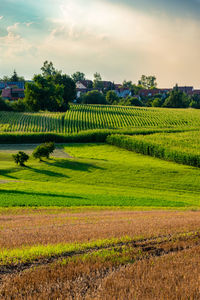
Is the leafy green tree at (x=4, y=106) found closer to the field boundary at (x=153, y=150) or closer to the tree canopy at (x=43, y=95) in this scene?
the tree canopy at (x=43, y=95)

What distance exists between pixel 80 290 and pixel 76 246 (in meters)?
3.36

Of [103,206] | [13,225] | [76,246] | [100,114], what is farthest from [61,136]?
[76,246]

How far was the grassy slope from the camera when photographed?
1096 inches

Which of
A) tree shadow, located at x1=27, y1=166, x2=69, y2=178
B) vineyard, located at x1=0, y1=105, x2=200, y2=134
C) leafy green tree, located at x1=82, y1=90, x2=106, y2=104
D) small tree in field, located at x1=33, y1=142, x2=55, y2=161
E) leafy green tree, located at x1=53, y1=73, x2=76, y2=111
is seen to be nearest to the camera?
tree shadow, located at x1=27, y1=166, x2=69, y2=178

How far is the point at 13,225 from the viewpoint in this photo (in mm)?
16359

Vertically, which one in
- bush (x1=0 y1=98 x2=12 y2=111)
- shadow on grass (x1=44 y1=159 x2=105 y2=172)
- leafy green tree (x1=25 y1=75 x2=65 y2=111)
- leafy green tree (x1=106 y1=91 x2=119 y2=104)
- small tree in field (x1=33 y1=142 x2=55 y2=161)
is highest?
leafy green tree (x1=106 y1=91 x2=119 y2=104)

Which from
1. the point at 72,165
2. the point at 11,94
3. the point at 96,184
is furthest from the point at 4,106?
the point at 96,184

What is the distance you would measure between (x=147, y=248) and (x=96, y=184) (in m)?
29.3

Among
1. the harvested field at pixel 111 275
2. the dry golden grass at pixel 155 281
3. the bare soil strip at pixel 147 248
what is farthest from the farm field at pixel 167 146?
the dry golden grass at pixel 155 281

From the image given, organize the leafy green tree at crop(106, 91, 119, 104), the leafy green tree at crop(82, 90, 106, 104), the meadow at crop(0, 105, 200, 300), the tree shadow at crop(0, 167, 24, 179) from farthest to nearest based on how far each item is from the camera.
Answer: the leafy green tree at crop(106, 91, 119, 104) < the leafy green tree at crop(82, 90, 106, 104) < the tree shadow at crop(0, 167, 24, 179) < the meadow at crop(0, 105, 200, 300)

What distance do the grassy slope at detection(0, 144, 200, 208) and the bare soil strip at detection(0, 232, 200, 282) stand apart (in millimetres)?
14690

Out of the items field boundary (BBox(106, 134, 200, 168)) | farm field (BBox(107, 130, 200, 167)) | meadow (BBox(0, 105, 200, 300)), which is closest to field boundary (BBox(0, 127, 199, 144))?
meadow (BBox(0, 105, 200, 300))

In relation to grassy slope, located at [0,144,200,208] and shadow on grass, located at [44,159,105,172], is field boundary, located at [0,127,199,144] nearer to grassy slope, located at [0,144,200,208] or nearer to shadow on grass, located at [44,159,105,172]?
grassy slope, located at [0,144,200,208]

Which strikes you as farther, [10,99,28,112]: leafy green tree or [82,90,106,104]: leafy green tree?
[82,90,106,104]: leafy green tree
